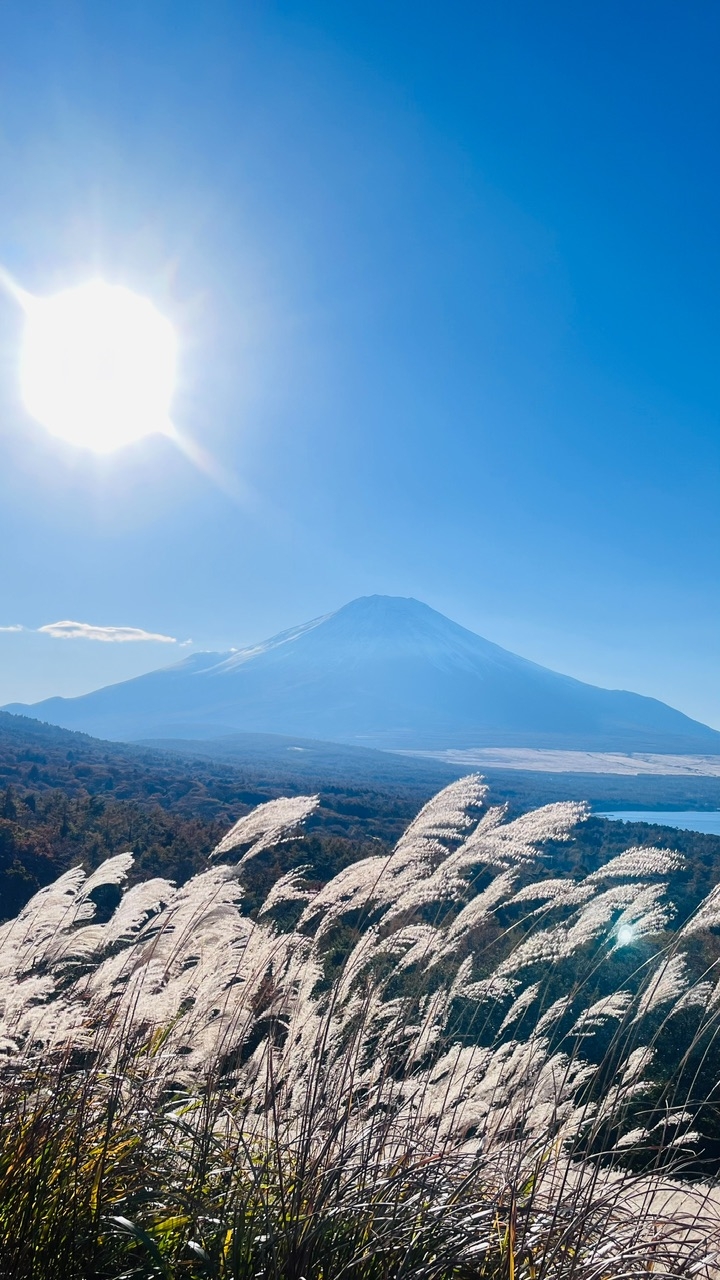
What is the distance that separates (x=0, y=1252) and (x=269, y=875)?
9941 millimetres

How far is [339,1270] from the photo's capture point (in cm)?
190

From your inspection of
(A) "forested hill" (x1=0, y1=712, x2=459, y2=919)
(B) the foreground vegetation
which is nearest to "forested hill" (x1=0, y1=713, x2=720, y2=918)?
(A) "forested hill" (x1=0, y1=712, x2=459, y2=919)

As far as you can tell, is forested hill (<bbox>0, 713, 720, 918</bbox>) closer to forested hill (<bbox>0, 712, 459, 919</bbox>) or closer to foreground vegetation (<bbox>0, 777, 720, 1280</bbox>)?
forested hill (<bbox>0, 712, 459, 919</bbox>)

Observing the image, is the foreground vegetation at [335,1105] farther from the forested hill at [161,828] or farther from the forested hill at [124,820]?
the forested hill at [124,820]

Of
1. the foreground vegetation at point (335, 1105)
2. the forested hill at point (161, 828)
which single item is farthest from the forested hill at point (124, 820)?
the foreground vegetation at point (335, 1105)

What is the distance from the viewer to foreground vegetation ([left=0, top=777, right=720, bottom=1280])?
1.95 meters

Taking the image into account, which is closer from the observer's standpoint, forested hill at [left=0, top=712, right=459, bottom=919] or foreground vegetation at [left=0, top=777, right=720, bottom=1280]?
foreground vegetation at [left=0, top=777, right=720, bottom=1280]

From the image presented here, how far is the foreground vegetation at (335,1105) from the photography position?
6.41 feet

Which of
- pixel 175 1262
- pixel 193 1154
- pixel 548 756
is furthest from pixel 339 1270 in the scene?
pixel 548 756

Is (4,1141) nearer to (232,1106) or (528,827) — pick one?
(232,1106)

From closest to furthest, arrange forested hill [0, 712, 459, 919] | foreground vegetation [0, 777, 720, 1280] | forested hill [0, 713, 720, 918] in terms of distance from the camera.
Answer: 1. foreground vegetation [0, 777, 720, 1280]
2. forested hill [0, 713, 720, 918]
3. forested hill [0, 712, 459, 919]

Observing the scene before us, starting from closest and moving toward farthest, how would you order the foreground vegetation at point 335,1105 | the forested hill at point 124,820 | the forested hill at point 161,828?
1. the foreground vegetation at point 335,1105
2. the forested hill at point 161,828
3. the forested hill at point 124,820

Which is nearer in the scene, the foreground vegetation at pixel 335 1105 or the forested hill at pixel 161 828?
the foreground vegetation at pixel 335 1105

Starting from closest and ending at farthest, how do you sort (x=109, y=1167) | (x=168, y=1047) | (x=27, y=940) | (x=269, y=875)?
(x=109, y=1167) < (x=168, y=1047) < (x=27, y=940) < (x=269, y=875)
